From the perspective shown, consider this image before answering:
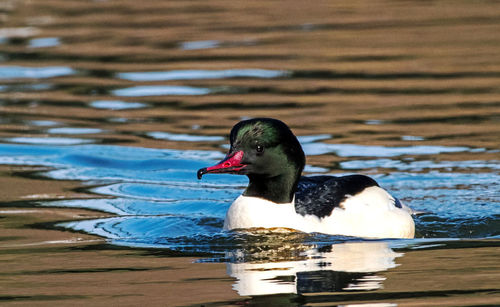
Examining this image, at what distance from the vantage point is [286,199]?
28.2ft

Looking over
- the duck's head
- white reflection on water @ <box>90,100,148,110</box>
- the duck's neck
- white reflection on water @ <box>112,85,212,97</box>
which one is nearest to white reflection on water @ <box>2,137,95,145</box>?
white reflection on water @ <box>90,100,148,110</box>

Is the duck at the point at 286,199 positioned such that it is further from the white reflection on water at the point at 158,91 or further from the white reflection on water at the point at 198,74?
the white reflection on water at the point at 198,74

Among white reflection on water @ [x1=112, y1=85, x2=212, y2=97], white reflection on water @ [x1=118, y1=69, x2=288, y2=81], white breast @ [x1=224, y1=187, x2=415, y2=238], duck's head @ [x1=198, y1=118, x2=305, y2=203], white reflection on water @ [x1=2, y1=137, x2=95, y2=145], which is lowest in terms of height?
white breast @ [x1=224, y1=187, x2=415, y2=238]

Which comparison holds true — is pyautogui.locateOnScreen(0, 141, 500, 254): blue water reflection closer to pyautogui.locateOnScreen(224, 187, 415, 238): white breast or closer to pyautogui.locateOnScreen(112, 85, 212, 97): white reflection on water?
pyautogui.locateOnScreen(224, 187, 415, 238): white breast

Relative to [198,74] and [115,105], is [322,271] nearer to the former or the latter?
[115,105]

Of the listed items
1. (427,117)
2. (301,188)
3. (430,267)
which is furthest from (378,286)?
(427,117)

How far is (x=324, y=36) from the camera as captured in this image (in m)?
20.0

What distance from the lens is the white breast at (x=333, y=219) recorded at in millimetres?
8484

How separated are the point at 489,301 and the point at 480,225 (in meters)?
3.33

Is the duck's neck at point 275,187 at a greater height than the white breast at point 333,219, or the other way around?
the duck's neck at point 275,187

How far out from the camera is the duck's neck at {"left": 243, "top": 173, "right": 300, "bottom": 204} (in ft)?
28.0

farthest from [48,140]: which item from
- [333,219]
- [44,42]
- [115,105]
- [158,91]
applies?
[44,42]

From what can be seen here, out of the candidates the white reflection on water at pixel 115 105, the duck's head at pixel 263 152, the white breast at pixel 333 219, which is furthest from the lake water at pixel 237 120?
the duck's head at pixel 263 152

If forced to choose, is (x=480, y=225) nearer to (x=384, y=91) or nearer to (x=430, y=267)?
(x=430, y=267)
